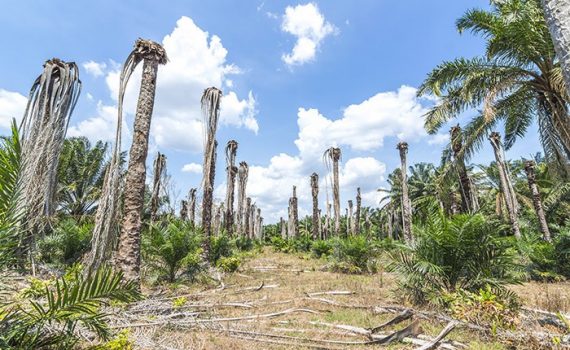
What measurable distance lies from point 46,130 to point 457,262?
27.2ft

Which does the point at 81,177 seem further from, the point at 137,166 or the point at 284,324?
the point at 284,324

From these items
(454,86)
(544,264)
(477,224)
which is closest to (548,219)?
(544,264)

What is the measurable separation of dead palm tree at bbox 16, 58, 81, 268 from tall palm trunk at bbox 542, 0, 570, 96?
715 centimetres

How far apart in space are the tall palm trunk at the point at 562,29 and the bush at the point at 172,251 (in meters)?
8.32

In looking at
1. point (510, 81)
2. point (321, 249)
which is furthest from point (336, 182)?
point (510, 81)

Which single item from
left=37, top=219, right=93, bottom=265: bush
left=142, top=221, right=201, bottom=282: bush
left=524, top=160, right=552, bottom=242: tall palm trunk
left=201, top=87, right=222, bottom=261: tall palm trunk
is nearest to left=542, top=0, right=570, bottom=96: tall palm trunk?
left=142, top=221, right=201, bottom=282: bush

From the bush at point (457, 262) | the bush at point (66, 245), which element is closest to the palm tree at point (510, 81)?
the bush at point (457, 262)

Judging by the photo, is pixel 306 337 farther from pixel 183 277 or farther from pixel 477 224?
pixel 183 277

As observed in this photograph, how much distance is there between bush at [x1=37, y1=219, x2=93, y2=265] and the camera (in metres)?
10.5

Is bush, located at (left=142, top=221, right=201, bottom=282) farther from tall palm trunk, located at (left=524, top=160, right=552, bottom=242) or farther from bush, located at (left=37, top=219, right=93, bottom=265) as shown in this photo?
tall palm trunk, located at (left=524, top=160, right=552, bottom=242)

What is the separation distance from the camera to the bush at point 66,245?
10.5m

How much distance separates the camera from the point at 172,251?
29.7ft

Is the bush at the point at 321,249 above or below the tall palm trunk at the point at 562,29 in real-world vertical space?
below

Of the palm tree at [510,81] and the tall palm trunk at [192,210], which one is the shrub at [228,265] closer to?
the tall palm trunk at [192,210]
